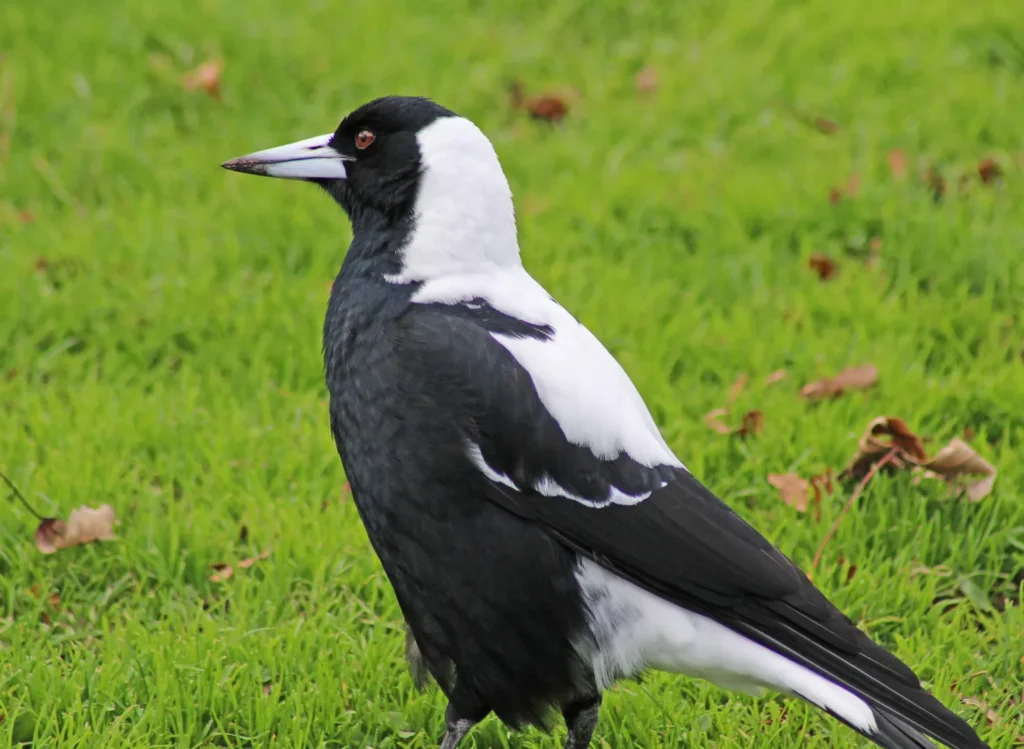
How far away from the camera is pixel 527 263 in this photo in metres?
3.83

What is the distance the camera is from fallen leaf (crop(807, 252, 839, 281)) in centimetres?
380

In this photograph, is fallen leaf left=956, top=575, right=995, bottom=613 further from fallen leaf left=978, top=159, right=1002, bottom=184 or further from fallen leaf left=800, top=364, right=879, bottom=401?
fallen leaf left=978, top=159, right=1002, bottom=184

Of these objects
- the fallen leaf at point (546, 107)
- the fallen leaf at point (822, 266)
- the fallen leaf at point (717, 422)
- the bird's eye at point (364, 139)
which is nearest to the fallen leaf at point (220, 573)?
the bird's eye at point (364, 139)

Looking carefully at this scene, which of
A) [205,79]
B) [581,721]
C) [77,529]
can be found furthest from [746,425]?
[205,79]

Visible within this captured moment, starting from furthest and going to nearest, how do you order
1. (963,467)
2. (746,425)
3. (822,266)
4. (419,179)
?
(822,266)
(746,425)
(963,467)
(419,179)

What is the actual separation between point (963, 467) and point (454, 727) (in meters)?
1.23

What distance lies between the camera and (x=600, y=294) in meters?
3.62

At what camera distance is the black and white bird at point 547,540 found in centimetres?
211

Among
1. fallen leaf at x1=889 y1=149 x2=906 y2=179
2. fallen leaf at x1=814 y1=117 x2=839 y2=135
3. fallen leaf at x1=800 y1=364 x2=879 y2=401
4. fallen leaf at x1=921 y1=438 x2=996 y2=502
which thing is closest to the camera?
fallen leaf at x1=921 y1=438 x2=996 y2=502

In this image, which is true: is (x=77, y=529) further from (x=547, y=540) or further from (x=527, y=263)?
(x=527, y=263)

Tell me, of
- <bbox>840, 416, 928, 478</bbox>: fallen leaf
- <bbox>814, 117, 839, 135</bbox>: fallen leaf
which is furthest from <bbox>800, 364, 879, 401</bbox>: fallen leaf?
<bbox>814, 117, 839, 135</bbox>: fallen leaf

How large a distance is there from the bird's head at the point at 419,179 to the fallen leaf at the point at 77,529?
0.74 metres

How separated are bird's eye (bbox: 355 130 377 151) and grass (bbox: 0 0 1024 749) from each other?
75 cm

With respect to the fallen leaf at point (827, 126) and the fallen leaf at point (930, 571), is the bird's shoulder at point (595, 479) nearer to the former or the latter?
the fallen leaf at point (930, 571)
